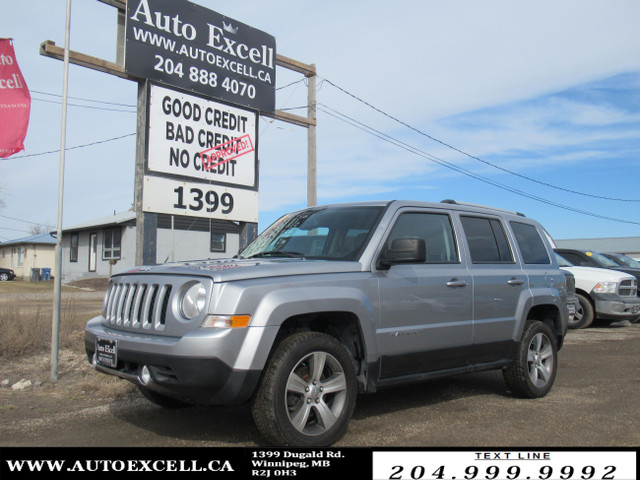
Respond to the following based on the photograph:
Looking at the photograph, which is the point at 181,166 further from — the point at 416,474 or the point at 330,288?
the point at 416,474

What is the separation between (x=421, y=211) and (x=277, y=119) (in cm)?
707

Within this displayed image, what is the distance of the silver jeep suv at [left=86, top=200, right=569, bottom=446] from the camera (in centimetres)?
384

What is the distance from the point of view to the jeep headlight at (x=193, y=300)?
12.8 feet

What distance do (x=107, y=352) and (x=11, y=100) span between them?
4.62 m

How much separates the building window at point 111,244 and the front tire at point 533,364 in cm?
2673

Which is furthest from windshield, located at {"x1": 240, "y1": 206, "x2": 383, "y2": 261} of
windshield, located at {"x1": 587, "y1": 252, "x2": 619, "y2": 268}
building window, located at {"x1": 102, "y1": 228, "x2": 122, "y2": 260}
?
building window, located at {"x1": 102, "y1": 228, "x2": 122, "y2": 260}

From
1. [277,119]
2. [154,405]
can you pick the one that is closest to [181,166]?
[277,119]

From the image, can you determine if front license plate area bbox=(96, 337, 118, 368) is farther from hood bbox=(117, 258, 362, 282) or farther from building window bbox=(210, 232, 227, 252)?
building window bbox=(210, 232, 227, 252)

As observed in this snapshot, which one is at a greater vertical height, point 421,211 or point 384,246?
point 421,211

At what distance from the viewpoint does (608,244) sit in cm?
7838

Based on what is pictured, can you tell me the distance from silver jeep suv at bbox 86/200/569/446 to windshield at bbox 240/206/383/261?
0.05 ft

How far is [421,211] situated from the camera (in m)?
5.36

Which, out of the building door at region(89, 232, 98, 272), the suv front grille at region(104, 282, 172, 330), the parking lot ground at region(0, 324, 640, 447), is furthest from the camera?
the building door at region(89, 232, 98, 272)

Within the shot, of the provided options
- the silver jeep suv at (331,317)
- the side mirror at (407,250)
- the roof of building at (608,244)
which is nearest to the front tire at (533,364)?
the silver jeep suv at (331,317)
